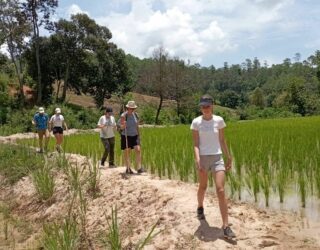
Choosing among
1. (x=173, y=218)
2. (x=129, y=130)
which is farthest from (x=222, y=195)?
(x=129, y=130)

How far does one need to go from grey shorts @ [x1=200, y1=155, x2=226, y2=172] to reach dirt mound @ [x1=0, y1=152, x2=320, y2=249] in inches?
33.3

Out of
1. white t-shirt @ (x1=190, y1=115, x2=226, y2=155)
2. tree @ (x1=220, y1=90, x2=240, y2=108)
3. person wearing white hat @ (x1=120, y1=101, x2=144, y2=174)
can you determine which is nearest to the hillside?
person wearing white hat @ (x1=120, y1=101, x2=144, y2=174)

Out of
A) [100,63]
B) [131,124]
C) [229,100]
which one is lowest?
[131,124]

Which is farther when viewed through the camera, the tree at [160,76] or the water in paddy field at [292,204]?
the tree at [160,76]

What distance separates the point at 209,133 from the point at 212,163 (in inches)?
15.5

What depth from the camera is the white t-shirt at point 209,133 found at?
6.06 meters

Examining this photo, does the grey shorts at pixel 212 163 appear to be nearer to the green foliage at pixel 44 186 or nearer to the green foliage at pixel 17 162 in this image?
the green foliage at pixel 44 186

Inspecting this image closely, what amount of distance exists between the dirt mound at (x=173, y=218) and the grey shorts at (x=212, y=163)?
845 mm

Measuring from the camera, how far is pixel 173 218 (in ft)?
22.3

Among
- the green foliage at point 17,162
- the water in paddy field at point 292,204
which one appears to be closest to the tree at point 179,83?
the green foliage at point 17,162

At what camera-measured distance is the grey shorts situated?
604cm

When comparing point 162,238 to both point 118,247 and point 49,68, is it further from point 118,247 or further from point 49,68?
point 49,68

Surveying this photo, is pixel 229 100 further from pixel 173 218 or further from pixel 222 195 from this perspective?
pixel 222 195

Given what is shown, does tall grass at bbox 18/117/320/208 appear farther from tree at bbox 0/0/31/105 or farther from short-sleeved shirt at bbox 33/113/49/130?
tree at bbox 0/0/31/105
